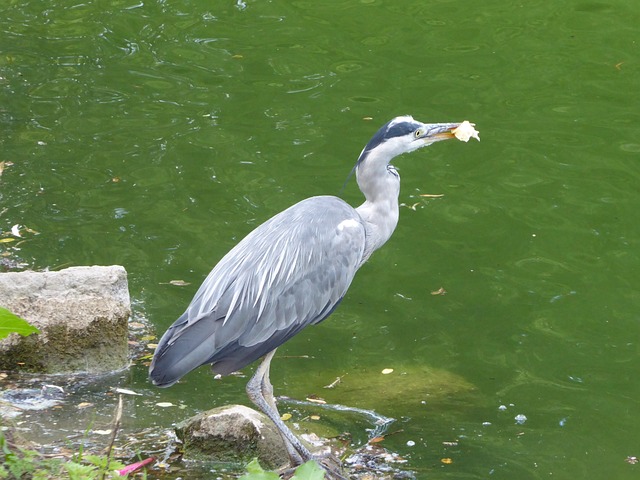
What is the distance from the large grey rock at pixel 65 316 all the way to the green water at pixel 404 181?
0.32 metres

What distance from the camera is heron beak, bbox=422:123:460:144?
5531 millimetres

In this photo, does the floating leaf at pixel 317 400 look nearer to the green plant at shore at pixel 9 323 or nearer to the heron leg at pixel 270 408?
the heron leg at pixel 270 408

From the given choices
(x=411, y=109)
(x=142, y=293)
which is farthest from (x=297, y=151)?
(x=142, y=293)

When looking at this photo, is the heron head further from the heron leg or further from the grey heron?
the heron leg

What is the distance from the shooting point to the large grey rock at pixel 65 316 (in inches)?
214

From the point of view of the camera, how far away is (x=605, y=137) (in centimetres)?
868

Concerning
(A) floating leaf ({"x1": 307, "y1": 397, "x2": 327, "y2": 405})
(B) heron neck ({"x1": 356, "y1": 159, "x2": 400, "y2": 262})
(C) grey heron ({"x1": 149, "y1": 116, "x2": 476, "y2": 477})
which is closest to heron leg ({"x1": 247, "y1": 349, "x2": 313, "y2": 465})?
(C) grey heron ({"x1": 149, "y1": 116, "x2": 476, "y2": 477})

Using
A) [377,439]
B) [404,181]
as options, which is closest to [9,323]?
[377,439]

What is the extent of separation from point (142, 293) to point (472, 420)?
2.34 metres

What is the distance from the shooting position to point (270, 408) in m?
4.91

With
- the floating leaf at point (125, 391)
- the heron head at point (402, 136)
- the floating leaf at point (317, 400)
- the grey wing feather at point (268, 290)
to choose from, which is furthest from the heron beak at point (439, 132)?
the floating leaf at point (125, 391)

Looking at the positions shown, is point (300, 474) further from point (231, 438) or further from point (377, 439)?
point (377, 439)

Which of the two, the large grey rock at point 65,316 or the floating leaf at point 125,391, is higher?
the large grey rock at point 65,316

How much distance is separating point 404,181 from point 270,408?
141 inches
